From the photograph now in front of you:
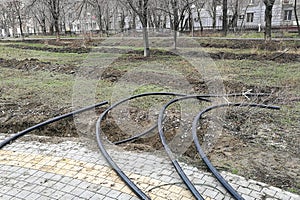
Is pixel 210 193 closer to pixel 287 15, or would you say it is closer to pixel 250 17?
pixel 287 15

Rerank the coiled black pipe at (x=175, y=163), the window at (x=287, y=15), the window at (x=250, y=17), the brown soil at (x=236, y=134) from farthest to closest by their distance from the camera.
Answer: the window at (x=250, y=17) < the window at (x=287, y=15) < the brown soil at (x=236, y=134) < the coiled black pipe at (x=175, y=163)

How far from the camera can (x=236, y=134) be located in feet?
15.6

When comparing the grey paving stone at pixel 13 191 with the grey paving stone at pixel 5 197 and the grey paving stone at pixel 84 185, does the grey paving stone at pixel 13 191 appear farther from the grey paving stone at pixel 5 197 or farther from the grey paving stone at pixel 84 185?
the grey paving stone at pixel 84 185

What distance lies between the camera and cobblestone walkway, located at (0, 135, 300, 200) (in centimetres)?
332

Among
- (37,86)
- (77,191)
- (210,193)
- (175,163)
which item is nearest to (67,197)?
(77,191)

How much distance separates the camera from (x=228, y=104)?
18.7 ft

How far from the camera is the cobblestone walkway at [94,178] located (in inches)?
131

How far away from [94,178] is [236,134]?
7.78 ft

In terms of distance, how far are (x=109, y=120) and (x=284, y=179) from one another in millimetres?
3221

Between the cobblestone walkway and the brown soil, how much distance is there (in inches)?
11.5

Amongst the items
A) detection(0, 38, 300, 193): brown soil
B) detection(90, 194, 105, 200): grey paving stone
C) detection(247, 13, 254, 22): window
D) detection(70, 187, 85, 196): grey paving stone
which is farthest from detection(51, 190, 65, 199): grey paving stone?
detection(247, 13, 254, 22): window

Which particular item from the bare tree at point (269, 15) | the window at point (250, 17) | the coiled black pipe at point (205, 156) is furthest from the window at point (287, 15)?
the coiled black pipe at point (205, 156)

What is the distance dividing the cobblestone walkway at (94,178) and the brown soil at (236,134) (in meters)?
0.29

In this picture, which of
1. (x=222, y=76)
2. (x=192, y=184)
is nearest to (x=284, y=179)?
(x=192, y=184)
